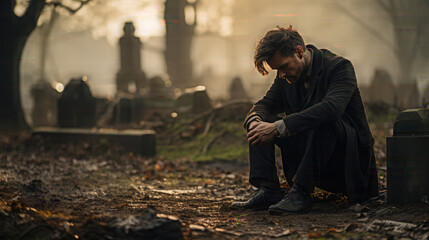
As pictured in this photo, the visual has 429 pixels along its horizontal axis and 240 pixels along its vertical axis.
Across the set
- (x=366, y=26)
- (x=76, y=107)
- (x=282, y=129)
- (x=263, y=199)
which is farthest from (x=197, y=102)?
(x=366, y=26)

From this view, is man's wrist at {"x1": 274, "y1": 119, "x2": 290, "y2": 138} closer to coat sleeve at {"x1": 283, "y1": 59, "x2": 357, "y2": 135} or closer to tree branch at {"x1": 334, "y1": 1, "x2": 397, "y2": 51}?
coat sleeve at {"x1": 283, "y1": 59, "x2": 357, "y2": 135}

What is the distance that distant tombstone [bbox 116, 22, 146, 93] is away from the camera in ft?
60.4

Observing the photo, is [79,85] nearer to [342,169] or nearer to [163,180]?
[163,180]

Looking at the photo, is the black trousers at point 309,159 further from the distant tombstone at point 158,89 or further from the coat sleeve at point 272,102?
the distant tombstone at point 158,89

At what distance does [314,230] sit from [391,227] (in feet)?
1.72

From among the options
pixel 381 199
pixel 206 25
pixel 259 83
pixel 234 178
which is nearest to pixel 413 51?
pixel 259 83

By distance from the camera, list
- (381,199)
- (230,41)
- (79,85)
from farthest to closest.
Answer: (230,41), (79,85), (381,199)

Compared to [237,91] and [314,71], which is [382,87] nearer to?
[237,91]

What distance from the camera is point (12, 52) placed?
49.0ft

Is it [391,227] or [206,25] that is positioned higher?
[206,25]

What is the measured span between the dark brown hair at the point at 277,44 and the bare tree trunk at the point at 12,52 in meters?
12.2

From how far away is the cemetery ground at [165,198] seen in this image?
9.53ft

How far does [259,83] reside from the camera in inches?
1086

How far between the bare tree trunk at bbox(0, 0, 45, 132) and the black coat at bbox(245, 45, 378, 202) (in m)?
12.1
